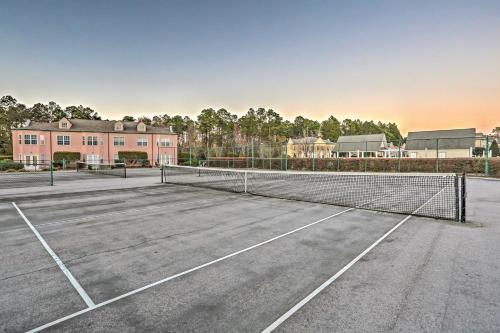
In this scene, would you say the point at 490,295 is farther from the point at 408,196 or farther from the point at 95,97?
the point at 95,97

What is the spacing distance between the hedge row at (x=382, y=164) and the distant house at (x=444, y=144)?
8.54 meters

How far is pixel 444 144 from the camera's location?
47.5 meters

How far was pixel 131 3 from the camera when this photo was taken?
19.9m

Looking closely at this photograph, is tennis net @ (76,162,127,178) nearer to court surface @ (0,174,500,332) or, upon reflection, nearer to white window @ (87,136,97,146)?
white window @ (87,136,97,146)

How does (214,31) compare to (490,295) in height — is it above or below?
above

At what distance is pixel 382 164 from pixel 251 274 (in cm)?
Result: 2957

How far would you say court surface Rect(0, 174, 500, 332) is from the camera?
338cm

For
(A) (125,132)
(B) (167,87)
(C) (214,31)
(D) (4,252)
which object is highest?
(C) (214,31)

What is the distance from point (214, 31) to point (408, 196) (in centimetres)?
2041

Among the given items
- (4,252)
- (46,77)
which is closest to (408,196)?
(4,252)

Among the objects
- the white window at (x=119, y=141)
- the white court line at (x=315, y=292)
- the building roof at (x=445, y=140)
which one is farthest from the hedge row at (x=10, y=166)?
the building roof at (x=445, y=140)

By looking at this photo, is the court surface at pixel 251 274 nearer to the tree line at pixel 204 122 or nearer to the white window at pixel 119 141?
the white window at pixel 119 141

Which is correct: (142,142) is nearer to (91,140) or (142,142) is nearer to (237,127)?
(91,140)

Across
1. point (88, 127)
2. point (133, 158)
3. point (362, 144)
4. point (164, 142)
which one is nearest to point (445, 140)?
point (362, 144)
